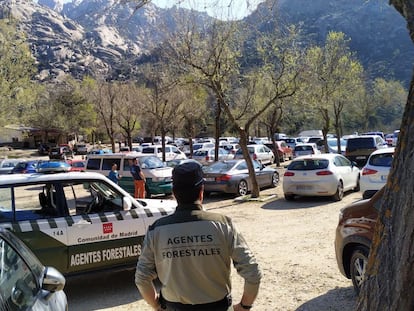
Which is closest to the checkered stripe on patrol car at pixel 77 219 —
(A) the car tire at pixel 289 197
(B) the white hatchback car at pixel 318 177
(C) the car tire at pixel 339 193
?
(B) the white hatchback car at pixel 318 177

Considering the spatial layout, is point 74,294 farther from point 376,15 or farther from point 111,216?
point 376,15

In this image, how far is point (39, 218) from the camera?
19.7ft

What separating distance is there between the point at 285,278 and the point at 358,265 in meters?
A: 1.47

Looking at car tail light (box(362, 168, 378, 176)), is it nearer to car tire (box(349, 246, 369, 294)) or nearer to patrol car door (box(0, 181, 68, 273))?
car tire (box(349, 246, 369, 294))

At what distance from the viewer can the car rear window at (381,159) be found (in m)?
11.6

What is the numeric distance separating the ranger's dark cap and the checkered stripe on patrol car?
3799mm

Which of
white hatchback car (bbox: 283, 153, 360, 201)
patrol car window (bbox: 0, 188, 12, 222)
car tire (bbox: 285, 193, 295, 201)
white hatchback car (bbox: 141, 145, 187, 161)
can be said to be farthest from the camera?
white hatchback car (bbox: 141, 145, 187, 161)

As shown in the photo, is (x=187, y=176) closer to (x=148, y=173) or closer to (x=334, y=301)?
(x=334, y=301)

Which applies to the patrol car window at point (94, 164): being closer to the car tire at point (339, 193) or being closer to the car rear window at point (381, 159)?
the car tire at point (339, 193)

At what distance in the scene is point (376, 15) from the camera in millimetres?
162625

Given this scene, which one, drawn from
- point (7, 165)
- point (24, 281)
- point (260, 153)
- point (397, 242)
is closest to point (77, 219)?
point (24, 281)

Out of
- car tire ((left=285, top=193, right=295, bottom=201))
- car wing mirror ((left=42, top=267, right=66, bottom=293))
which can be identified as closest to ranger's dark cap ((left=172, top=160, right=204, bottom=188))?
car wing mirror ((left=42, top=267, right=66, bottom=293))

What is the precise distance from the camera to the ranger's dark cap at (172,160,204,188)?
104 inches

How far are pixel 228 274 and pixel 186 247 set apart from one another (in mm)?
310
